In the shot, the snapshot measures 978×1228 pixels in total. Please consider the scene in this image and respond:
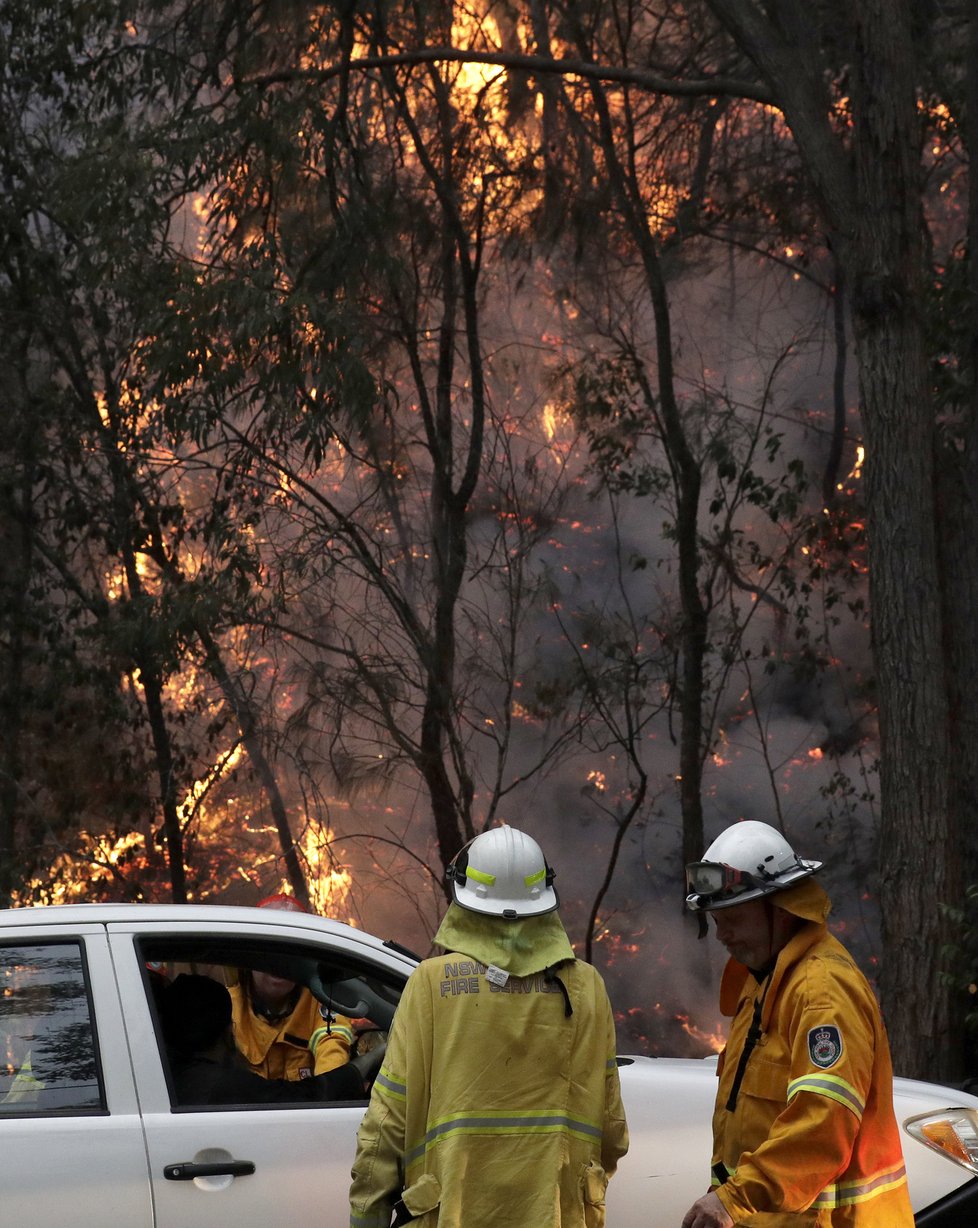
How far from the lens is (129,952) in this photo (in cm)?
331

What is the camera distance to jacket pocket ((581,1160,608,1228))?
2.70 meters

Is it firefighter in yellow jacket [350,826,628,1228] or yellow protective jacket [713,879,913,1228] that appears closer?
yellow protective jacket [713,879,913,1228]

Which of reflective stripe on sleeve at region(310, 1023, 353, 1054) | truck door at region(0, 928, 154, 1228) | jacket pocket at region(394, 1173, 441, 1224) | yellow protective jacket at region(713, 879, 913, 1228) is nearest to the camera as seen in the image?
yellow protective jacket at region(713, 879, 913, 1228)

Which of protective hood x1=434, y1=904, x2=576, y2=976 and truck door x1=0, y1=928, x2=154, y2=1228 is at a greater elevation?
protective hood x1=434, y1=904, x2=576, y2=976

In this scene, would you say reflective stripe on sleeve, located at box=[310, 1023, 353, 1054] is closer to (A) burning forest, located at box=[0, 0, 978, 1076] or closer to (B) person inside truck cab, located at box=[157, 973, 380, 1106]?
(B) person inside truck cab, located at box=[157, 973, 380, 1106]

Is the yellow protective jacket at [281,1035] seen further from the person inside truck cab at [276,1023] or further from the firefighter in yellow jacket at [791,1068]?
the firefighter in yellow jacket at [791,1068]

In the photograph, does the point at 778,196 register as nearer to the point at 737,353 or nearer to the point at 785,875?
the point at 737,353

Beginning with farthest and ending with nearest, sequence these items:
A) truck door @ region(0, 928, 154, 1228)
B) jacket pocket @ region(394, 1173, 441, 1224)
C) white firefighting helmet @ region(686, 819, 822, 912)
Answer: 1. truck door @ region(0, 928, 154, 1228)
2. white firefighting helmet @ region(686, 819, 822, 912)
3. jacket pocket @ region(394, 1173, 441, 1224)

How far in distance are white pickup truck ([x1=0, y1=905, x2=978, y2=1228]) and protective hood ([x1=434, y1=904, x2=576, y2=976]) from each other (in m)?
0.83

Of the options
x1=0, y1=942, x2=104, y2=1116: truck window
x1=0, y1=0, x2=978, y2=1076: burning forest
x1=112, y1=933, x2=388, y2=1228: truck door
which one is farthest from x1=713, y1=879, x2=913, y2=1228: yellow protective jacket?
x1=0, y1=0, x2=978, y2=1076: burning forest

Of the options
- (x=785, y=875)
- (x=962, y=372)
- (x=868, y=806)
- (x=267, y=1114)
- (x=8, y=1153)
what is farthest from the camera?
(x=868, y=806)

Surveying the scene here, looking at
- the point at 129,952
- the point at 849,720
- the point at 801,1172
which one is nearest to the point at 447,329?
the point at 849,720

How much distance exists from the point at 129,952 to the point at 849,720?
44.1 ft

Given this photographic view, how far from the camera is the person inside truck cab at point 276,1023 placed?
3854mm
